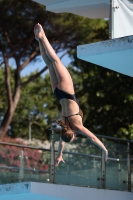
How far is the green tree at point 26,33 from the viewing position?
28.6 meters

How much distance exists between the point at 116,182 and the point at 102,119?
9914mm

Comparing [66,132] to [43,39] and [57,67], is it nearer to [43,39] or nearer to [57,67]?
[57,67]

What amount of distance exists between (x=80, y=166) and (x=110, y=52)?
3.61 metres

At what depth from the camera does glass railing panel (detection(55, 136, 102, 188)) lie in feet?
42.7

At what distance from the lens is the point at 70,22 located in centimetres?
2970

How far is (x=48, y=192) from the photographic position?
12461mm

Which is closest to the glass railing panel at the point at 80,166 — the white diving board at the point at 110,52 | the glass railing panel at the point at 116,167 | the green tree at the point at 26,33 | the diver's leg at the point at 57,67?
the glass railing panel at the point at 116,167

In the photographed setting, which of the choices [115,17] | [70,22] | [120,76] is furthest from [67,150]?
[70,22]

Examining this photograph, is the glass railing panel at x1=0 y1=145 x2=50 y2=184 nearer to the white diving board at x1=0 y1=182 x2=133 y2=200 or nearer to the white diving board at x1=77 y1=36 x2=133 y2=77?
the white diving board at x1=0 y1=182 x2=133 y2=200

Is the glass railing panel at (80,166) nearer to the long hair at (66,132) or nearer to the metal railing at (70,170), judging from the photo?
the metal railing at (70,170)

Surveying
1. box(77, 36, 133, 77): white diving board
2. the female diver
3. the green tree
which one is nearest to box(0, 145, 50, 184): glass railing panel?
box(77, 36, 133, 77): white diving board

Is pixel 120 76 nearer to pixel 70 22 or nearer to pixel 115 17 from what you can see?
pixel 70 22

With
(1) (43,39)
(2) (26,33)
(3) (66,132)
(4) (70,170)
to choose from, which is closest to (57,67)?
(1) (43,39)

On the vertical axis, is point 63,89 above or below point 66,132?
above
